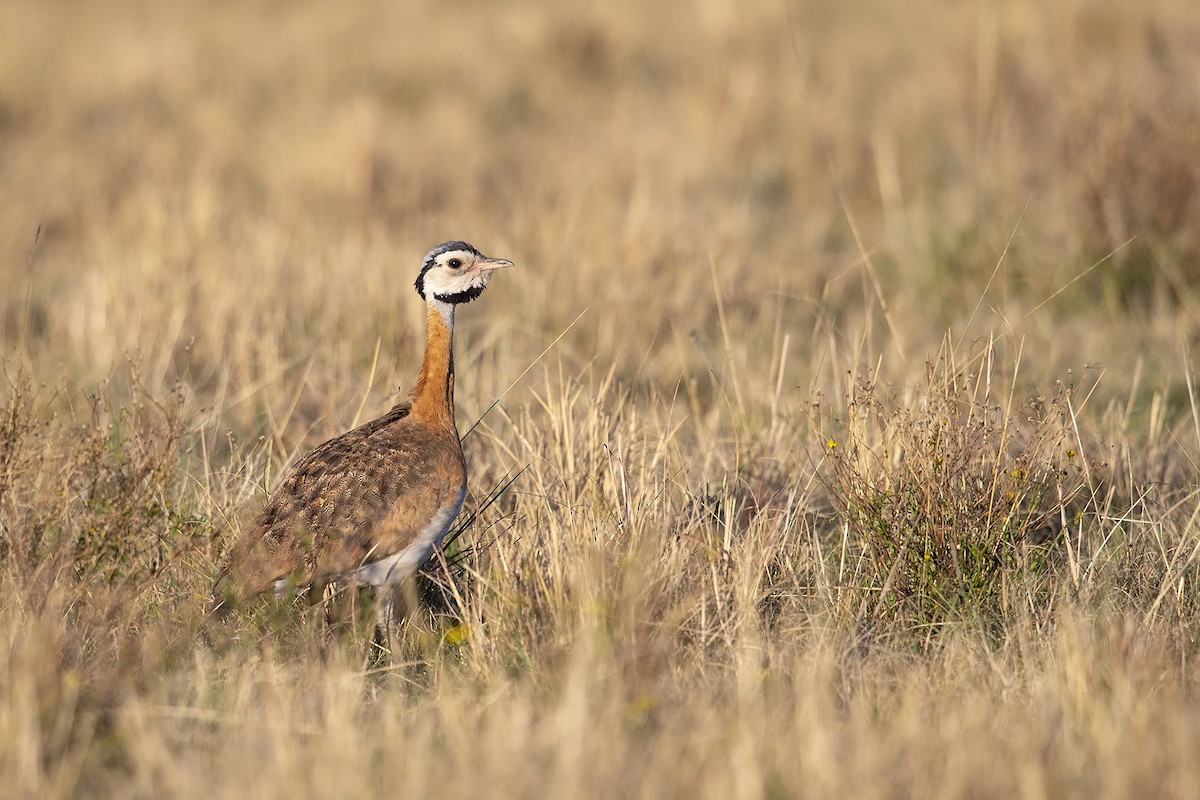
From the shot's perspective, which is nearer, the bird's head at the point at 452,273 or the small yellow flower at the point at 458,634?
the small yellow flower at the point at 458,634

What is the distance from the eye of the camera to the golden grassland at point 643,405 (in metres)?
3.62

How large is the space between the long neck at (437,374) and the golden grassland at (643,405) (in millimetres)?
396

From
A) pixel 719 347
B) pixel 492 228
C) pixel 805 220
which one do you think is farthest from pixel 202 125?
pixel 719 347

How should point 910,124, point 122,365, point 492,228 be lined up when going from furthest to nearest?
point 910,124 → point 492,228 → point 122,365

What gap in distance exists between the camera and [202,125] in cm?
1205

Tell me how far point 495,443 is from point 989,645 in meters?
2.21

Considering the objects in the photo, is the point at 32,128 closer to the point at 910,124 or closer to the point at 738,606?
the point at 910,124

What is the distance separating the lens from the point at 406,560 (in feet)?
15.7

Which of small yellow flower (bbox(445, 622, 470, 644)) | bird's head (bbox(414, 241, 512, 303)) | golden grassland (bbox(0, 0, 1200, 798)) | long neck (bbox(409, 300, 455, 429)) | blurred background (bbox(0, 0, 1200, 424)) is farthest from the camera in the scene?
blurred background (bbox(0, 0, 1200, 424))

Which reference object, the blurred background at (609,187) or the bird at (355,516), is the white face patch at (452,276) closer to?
the bird at (355,516)

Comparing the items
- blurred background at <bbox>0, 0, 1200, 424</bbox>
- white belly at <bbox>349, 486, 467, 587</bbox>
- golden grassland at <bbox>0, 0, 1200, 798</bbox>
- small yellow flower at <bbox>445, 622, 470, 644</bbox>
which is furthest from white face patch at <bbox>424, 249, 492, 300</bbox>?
small yellow flower at <bbox>445, 622, 470, 644</bbox>

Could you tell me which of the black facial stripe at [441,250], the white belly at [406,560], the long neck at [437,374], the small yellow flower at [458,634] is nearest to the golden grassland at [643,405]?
the small yellow flower at [458,634]

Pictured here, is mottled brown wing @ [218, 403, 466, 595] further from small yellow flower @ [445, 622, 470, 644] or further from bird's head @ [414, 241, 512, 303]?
bird's head @ [414, 241, 512, 303]

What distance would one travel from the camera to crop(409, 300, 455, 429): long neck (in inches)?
204
